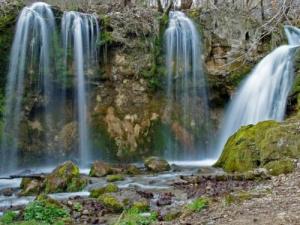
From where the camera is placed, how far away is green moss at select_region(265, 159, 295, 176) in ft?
30.5

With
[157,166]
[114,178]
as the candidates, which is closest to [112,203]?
[114,178]

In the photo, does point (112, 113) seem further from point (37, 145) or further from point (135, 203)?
point (135, 203)

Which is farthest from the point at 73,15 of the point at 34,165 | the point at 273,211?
the point at 273,211

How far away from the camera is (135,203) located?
27.2 ft

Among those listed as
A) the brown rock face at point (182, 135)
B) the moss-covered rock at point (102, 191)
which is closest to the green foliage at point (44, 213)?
the moss-covered rock at point (102, 191)

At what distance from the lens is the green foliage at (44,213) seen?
7219 mm

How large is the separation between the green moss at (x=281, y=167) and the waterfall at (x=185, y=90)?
794cm

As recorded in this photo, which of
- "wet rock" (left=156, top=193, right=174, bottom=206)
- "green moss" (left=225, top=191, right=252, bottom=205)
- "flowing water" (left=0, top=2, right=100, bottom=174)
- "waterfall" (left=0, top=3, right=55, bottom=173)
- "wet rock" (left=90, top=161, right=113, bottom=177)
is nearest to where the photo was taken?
"green moss" (left=225, top=191, right=252, bottom=205)

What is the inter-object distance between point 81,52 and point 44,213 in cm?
1028

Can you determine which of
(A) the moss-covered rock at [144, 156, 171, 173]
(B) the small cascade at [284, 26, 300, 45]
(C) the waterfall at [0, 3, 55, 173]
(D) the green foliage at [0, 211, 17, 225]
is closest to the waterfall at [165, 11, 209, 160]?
(B) the small cascade at [284, 26, 300, 45]

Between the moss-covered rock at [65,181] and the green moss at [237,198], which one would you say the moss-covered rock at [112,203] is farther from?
the green moss at [237,198]

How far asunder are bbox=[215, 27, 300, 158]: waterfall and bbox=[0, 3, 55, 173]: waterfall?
666 centimetres

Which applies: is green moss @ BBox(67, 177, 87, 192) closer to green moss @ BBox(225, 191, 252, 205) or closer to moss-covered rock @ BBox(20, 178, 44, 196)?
moss-covered rock @ BBox(20, 178, 44, 196)

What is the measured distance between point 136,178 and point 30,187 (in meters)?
2.73
